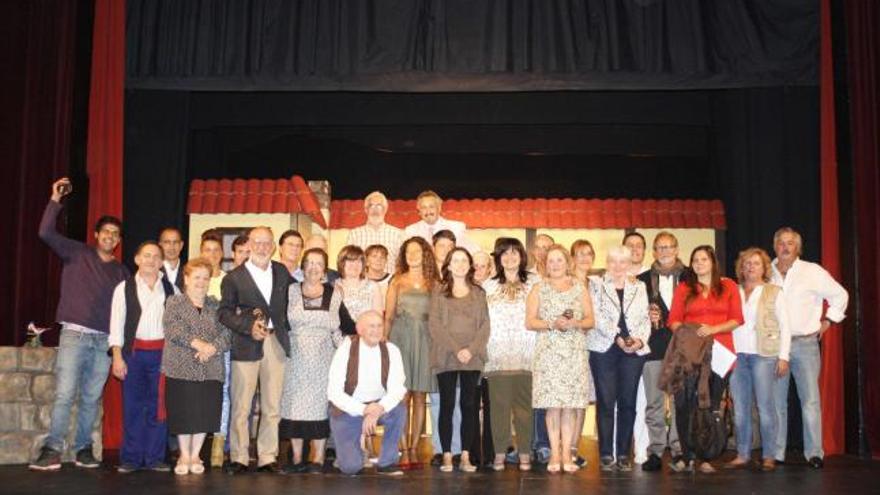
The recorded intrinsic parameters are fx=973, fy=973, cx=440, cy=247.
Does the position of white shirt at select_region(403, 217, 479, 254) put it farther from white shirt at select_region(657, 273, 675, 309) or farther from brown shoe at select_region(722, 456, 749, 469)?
brown shoe at select_region(722, 456, 749, 469)

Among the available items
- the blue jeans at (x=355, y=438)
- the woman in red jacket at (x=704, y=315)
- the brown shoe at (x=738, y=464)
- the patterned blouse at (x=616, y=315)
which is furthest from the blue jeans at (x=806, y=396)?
the blue jeans at (x=355, y=438)

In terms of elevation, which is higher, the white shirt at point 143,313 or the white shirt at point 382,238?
the white shirt at point 382,238

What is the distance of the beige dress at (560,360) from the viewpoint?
16.4ft

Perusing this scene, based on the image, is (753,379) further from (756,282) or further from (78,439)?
(78,439)

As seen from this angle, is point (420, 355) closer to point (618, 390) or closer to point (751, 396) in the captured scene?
point (618, 390)

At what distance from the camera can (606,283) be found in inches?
205

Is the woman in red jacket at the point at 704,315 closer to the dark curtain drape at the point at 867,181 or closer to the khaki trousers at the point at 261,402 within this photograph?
the dark curtain drape at the point at 867,181

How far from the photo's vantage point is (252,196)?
783cm

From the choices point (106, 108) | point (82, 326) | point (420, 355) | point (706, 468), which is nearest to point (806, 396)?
point (706, 468)

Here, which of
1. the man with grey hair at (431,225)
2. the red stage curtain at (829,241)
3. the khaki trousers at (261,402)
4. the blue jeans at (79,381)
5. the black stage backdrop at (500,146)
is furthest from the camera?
the black stage backdrop at (500,146)

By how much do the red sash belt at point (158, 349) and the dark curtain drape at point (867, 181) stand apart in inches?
164

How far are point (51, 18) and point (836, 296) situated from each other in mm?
5072

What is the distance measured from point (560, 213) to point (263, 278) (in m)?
3.66

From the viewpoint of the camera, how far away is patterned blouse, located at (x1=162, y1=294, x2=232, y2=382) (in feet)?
16.2
